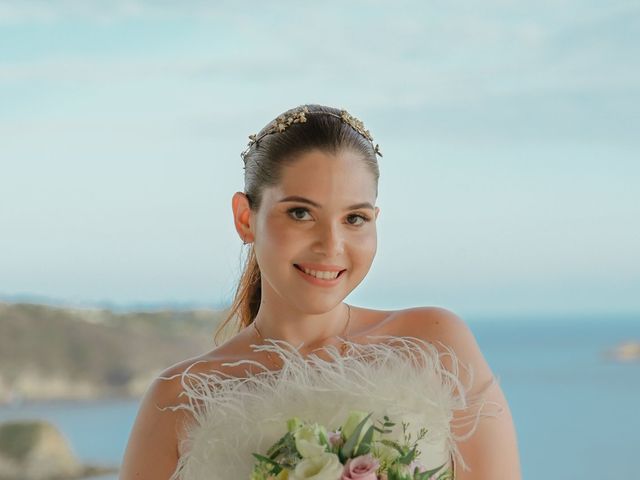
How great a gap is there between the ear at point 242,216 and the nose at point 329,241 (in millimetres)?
277

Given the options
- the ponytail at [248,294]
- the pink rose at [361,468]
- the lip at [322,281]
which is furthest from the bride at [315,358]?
the pink rose at [361,468]

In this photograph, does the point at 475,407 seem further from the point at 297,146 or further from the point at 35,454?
the point at 35,454

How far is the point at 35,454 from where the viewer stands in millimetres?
11398

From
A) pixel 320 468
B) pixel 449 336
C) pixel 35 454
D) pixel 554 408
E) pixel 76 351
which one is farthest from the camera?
pixel 554 408

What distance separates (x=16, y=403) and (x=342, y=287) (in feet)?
36.7

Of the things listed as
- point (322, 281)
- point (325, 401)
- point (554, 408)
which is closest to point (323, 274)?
point (322, 281)

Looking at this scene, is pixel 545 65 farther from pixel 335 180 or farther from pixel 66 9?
pixel 335 180

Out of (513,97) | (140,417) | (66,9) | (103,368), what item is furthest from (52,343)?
(140,417)

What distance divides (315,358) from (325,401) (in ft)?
0.50

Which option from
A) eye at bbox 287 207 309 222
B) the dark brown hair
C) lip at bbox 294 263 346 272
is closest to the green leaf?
lip at bbox 294 263 346 272

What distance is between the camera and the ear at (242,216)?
261 centimetres

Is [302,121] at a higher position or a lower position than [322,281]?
higher

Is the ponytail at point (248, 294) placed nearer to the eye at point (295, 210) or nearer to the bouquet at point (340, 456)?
the eye at point (295, 210)

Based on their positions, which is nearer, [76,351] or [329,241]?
[329,241]
